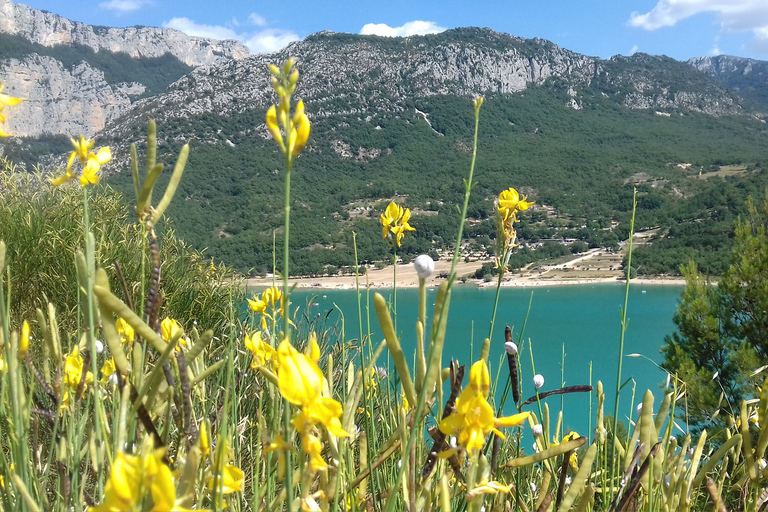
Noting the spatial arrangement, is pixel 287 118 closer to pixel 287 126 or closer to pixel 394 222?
pixel 287 126

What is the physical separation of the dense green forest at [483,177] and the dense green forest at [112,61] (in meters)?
34.5

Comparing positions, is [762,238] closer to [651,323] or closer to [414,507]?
[414,507]

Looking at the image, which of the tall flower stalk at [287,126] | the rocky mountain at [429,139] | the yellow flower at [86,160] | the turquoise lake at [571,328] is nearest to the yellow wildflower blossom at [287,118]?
the tall flower stalk at [287,126]

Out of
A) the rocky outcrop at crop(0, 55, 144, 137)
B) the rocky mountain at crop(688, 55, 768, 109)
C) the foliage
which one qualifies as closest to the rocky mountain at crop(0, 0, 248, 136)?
the rocky outcrop at crop(0, 55, 144, 137)

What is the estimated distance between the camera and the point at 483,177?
38.5 meters

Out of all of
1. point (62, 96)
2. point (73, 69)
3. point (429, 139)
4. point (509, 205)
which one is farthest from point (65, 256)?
point (73, 69)

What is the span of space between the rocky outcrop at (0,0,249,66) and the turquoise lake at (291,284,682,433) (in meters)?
66.2

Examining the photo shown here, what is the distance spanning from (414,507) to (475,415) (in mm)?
101

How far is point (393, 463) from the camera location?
67 centimetres

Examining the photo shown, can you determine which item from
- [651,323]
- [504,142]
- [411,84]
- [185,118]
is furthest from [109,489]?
[411,84]

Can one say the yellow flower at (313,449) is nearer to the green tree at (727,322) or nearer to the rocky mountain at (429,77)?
the green tree at (727,322)

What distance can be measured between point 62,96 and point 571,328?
6653 centimetres

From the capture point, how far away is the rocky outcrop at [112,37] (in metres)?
66.3

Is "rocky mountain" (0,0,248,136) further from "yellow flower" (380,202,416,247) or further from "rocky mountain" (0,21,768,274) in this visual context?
"yellow flower" (380,202,416,247)
